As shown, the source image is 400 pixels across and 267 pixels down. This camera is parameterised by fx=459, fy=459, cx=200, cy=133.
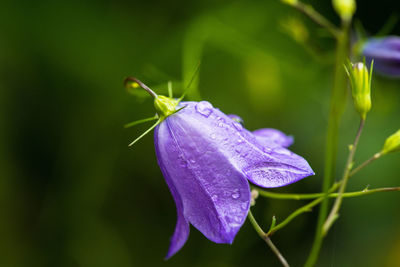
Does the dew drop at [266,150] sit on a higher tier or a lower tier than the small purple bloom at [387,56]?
lower

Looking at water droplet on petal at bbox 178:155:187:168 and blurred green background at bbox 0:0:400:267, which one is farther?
blurred green background at bbox 0:0:400:267

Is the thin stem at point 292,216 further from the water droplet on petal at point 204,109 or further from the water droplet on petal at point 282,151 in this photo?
the water droplet on petal at point 204,109

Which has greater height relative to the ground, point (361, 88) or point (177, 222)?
point (361, 88)

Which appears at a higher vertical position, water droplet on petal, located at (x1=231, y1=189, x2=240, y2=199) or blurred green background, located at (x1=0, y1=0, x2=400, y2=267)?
water droplet on petal, located at (x1=231, y1=189, x2=240, y2=199)

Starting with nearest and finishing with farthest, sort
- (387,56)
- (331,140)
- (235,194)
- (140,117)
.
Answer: (235,194)
(331,140)
(387,56)
(140,117)

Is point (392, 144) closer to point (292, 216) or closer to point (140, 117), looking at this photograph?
point (292, 216)

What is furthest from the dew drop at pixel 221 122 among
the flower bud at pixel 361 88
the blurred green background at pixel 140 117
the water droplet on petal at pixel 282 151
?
the blurred green background at pixel 140 117

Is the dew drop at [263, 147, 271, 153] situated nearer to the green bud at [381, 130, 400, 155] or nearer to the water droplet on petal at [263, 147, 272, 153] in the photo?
the water droplet on petal at [263, 147, 272, 153]

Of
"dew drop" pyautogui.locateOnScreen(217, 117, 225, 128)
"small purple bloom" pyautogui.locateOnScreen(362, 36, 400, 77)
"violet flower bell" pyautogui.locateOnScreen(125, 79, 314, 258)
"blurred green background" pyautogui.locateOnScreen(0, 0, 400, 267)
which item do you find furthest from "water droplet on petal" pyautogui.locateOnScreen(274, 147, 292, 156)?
"blurred green background" pyautogui.locateOnScreen(0, 0, 400, 267)

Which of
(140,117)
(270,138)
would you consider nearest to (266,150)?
(270,138)

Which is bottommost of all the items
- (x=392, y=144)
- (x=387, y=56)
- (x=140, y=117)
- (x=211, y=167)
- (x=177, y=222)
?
(x=140, y=117)
